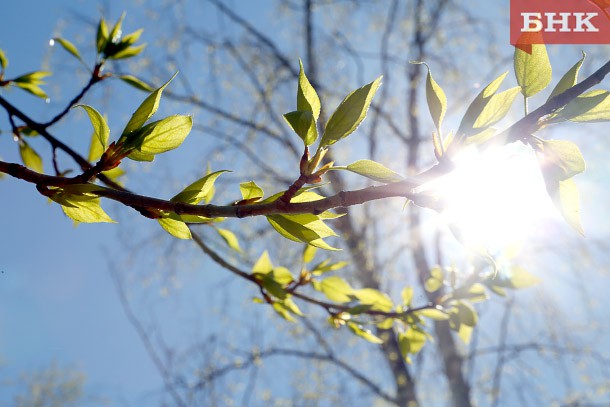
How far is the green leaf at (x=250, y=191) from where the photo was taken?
39 cm

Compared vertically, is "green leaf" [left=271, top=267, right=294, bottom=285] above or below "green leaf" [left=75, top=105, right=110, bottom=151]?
above

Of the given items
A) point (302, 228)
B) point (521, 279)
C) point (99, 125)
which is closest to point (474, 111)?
point (302, 228)

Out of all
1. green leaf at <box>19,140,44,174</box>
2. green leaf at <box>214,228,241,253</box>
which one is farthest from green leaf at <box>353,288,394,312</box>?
green leaf at <box>19,140,44,174</box>

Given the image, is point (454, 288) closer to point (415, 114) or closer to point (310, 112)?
point (310, 112)

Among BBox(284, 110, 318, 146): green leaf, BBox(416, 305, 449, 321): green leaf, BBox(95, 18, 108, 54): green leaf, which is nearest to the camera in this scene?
BBox(284, 110, 318, 146): green leaf

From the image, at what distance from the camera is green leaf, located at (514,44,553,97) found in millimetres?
361

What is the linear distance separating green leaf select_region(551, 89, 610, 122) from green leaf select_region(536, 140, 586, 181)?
2 cm

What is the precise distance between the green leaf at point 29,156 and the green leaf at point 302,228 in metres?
0.47

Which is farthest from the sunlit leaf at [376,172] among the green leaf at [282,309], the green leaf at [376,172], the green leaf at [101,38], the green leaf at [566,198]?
the green leaf at [101,38]

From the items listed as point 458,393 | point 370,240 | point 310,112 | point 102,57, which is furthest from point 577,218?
point 370,240

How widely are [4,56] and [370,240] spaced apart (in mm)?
3014

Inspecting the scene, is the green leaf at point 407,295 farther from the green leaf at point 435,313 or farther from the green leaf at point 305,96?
the green leaf at point 305,96

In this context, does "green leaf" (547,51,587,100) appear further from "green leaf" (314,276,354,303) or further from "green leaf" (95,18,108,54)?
"green leaf" (95,18,108,54)

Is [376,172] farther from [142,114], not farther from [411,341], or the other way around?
[411,341]
